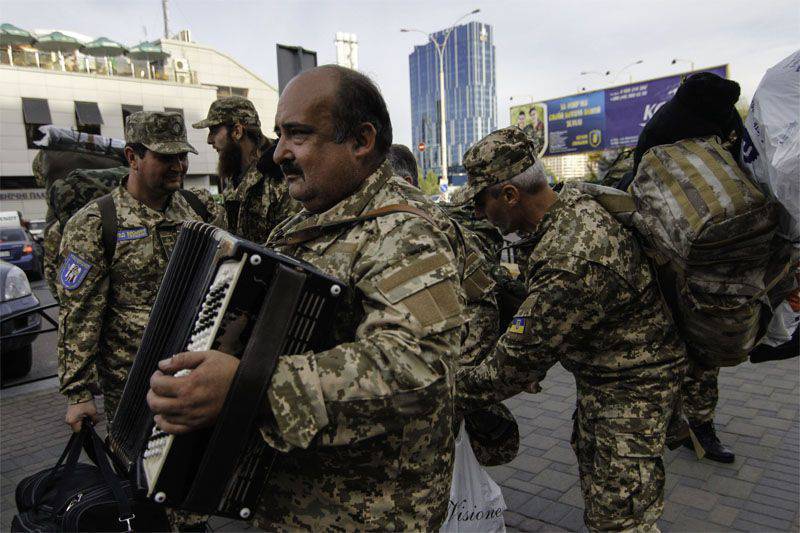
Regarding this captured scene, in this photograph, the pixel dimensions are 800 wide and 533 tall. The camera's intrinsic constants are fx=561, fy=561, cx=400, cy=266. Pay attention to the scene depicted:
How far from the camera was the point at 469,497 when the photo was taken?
2793mm

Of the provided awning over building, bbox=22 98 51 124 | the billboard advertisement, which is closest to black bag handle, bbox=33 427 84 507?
the billboard advertisement

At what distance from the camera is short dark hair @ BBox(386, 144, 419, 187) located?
186 inches

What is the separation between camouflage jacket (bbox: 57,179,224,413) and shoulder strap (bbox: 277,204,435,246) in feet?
5.86

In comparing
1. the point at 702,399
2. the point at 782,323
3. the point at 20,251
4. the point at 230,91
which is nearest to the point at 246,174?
the point at 782,323

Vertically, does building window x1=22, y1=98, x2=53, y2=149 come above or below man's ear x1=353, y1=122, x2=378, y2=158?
above

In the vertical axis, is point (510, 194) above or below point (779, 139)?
below

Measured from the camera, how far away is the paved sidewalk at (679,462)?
3.51 m

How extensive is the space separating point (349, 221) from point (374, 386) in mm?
522

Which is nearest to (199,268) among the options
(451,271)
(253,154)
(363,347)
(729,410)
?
(363,347)

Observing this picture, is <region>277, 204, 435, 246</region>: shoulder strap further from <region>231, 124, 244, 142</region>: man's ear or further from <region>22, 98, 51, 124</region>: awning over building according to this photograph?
<region>22, 98, 51, 124</region>: awning over building

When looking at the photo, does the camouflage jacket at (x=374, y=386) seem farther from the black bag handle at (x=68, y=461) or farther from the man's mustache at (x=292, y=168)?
the black bag handle at (x=68, y=461)

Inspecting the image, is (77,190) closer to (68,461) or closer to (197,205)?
(197,205)

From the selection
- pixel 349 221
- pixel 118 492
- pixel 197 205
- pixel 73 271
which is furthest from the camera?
pixel 197 205

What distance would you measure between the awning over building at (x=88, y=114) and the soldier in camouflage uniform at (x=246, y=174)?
37614 millimetres
